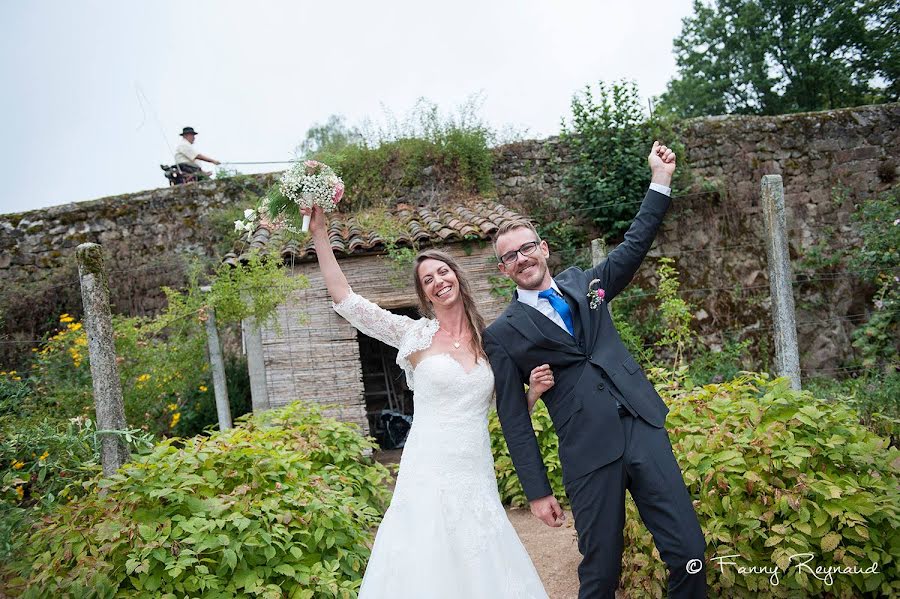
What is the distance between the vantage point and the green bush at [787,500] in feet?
10.0

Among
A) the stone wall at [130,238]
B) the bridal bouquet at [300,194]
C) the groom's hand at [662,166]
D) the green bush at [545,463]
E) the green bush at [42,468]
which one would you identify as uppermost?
the stone wall at [130,238]

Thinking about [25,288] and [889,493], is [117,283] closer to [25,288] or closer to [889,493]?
[25,288]

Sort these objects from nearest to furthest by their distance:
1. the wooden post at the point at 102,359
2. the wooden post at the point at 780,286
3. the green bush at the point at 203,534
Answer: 1. the green bush at the point at 203,534
2. the wooden post at the point at 102,359
3. the wooden post at the point at 780,286

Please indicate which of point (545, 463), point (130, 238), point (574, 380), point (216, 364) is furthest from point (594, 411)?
point (130, 238)

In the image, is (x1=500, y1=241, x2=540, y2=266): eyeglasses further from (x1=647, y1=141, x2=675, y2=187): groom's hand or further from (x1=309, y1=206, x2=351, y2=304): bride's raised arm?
(x1=309, y1=206, x2=351, y2=304): bride's raised arm

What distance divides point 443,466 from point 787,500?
1607 millimetres

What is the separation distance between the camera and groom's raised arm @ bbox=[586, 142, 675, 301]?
10.0 feet

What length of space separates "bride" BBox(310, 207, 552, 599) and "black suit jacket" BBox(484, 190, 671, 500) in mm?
104

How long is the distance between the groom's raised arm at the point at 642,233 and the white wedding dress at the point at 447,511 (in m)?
0.70

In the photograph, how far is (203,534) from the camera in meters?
3.15

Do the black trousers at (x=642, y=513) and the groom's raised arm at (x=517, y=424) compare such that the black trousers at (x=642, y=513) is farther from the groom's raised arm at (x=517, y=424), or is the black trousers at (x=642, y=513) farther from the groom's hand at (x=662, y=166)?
the groom's hand at (x=662, y=166)

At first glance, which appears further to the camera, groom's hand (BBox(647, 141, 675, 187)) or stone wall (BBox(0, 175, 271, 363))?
stone wall (BBox(0, 175, 271, 363))

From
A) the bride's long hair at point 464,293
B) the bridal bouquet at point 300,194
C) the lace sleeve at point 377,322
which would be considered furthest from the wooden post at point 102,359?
the bride's long hair at point 464,293

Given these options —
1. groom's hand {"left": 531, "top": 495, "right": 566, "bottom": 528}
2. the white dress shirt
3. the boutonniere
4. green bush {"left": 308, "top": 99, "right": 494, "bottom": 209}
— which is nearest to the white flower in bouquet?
the white dress shirt
